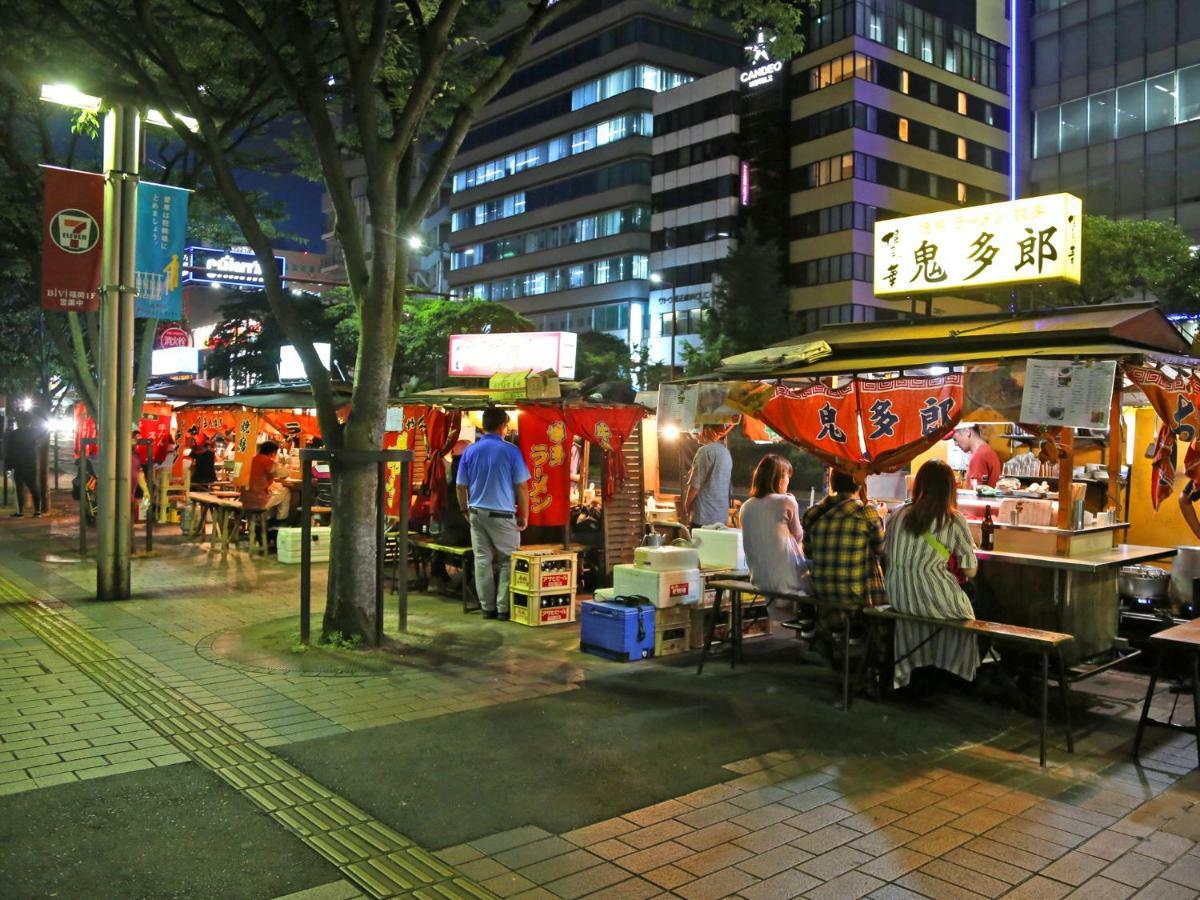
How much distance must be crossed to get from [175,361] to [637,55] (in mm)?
42650

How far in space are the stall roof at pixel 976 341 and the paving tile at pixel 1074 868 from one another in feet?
15.2

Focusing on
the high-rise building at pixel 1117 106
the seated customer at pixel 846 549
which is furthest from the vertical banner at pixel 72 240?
the high-rise building at pixel 1117 106

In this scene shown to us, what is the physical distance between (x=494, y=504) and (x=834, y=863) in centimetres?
638

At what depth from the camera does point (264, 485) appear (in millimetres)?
15312

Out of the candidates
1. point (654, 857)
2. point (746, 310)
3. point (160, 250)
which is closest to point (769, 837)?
point (654, 857)

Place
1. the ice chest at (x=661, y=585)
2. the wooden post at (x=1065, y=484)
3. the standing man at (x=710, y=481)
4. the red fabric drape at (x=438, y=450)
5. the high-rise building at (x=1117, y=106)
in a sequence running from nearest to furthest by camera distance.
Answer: the wooden post at (x=1065, y=484) → the ice chest at (x=661, y=585) → the standing man at (x=710, y=481) → the red fabric drape at (x=438, y=450) → the high-rise building at (x=1117, y=106)

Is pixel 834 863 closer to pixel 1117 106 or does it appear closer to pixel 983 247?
pixel 983 247

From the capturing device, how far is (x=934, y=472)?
23.5 feet

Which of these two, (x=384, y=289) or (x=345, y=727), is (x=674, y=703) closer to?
(x=345, y=727)

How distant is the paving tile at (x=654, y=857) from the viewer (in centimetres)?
454

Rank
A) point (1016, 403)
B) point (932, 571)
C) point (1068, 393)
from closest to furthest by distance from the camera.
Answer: point (932, 571), point (1068, 393), point (1016, 403)

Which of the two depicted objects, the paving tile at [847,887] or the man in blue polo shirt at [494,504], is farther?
the man in blue polo shirt at [494,504]

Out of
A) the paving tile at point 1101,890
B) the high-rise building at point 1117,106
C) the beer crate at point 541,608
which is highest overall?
the high-rise building at point 1117,106

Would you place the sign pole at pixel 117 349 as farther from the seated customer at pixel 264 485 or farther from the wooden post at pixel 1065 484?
the wooden post at pixel 1065 484
